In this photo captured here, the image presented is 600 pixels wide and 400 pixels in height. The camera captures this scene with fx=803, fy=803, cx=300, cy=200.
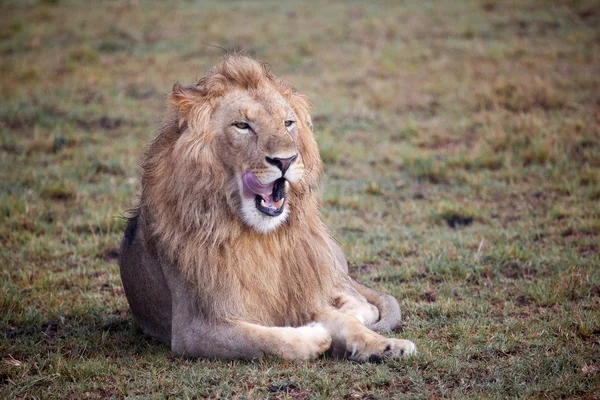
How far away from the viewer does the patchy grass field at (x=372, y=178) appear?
13.2ft

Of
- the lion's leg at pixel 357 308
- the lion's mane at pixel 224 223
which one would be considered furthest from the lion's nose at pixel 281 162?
the lion's leg at pixel 357 308

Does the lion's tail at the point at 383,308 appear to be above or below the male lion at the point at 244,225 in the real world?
below

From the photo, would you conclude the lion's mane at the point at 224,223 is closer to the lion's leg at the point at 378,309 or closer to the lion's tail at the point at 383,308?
the lion's leg at the point at 378,309

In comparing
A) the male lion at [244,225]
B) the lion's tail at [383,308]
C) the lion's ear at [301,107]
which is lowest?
the lion's tail at [383,308]

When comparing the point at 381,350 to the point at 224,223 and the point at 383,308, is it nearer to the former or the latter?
the point at 383,308

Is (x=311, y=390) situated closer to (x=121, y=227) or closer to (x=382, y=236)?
(x=382, y=236)

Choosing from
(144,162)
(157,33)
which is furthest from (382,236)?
(157,33)

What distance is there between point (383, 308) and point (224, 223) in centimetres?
123

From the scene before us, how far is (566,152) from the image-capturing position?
8.22m

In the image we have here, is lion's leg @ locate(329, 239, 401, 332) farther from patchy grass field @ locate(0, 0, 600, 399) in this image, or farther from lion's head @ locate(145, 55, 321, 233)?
lion's head @ locate(145, 55, 321, 233)

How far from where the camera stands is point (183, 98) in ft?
13.4

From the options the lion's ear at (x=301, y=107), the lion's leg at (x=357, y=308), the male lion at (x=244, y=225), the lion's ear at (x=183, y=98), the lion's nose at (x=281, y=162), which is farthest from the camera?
the lion's leg at (x=357, y=308)

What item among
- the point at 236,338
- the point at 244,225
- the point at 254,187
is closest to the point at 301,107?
the point at 254,187

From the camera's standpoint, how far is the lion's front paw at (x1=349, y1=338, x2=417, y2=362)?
400cm
